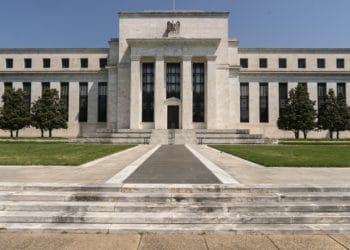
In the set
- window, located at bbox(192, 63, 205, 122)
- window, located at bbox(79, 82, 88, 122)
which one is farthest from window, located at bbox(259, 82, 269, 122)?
window, located at bbox(79, 82, 88, 122)

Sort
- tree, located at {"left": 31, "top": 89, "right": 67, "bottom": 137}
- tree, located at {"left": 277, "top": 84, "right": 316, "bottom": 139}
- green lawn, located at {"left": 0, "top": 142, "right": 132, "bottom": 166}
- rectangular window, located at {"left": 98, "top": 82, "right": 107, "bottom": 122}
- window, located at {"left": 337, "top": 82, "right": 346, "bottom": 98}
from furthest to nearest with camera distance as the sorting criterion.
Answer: window, located at {"left": 337, "top": 82, "right": 346, "bottom": 98} < rectangular window, located at {"left": 98, "top": 82, "right": 107, "bottom": 122} < tree, located at {"left": 277, "top": 84, "right": 316, "bottom": 139} < tree, located at {"left": 31, "top": 89, "right": 67, "bottom": 137} < green lawn, located at {"left": 0, "top": 142, "right": 132, "bottom": 166}

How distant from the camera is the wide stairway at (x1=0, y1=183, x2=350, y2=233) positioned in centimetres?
609

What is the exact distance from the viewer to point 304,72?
55.2m

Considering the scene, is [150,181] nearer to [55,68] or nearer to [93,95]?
[93,95]

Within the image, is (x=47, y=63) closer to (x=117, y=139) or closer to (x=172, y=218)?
(x=117, y=139)

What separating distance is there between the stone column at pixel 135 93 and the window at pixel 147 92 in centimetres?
150

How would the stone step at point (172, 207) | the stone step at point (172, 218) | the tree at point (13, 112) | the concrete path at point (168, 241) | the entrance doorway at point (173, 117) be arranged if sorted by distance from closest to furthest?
the concrete path at point (168, 241) < the stone step at point (172, 218) < the stone step at point (172, 207) < the tree at point (13, 112) < the entrance doorway at point (173, 117)

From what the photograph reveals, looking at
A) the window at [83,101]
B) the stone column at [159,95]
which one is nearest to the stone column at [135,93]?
the stone column at [159,95]

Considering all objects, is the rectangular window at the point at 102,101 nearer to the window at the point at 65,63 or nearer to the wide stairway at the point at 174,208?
the window at the point at 65,63

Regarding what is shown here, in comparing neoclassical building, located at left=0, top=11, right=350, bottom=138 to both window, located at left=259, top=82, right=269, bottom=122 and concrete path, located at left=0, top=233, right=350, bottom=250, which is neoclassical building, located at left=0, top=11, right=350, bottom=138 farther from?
concrete path, located at left=0, top=233, right=350, bottom=250

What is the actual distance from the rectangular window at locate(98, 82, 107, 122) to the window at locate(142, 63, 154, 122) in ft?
33.0

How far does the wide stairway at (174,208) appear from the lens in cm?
609

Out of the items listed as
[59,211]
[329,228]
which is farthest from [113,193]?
[329,228]

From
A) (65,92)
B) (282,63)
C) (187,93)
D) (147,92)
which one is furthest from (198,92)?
(65,92)
